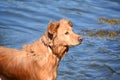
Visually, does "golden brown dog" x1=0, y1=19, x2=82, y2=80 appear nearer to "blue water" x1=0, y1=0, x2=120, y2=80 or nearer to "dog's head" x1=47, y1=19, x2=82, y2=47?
"dog's head" x1=47, y1=19, x2=82, y2=47

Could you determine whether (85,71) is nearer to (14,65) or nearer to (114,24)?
(14,65)

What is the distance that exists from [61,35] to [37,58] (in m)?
0.75

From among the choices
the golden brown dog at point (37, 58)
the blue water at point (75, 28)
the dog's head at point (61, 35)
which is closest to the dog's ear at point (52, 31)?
the dog's head at point (61, 35)

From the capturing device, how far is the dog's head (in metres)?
9.14

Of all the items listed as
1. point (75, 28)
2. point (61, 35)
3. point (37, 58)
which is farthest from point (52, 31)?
point (75, 28)

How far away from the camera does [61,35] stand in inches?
364

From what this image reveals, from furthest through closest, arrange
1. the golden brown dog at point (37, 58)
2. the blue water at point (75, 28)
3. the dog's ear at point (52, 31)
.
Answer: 1. the blue water at point (75, 28)
2. the golden brown dog at point (37, 58)
3. the dog's ear at point (52, 31)

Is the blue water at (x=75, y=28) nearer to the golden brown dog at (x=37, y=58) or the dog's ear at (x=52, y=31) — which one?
the golden brown dog at (x=37, y=58)

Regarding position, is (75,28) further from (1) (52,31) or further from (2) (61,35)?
(1) (52,31)

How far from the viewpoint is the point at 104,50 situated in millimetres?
14789

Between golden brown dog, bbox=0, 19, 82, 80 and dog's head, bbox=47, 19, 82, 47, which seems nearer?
dog's head, bbox=47, 19, 82, 47

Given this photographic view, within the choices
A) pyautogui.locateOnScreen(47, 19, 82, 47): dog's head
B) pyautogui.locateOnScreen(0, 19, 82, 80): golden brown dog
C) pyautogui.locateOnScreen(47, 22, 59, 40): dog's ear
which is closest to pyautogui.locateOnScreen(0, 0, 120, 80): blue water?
pyautogui.locateOnScreen(0, 19, 82, 80): golden brown dog

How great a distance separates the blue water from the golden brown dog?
118 inches

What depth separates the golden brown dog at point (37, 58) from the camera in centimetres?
930
